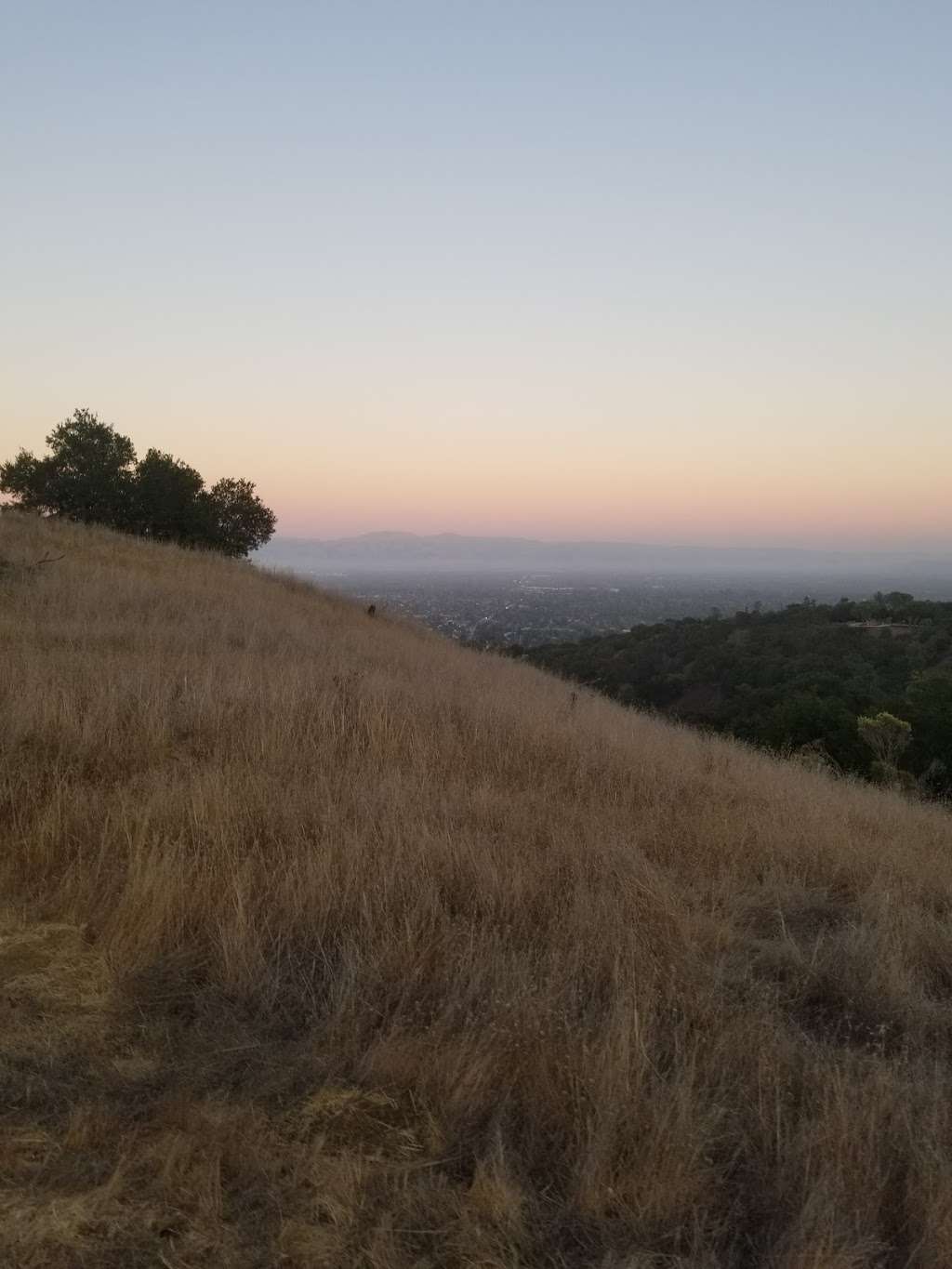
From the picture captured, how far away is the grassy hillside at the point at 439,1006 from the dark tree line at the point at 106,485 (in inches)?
784

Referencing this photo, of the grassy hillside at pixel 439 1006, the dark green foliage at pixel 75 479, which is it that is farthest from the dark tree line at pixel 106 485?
the grassy hillside at pixel 439 1006

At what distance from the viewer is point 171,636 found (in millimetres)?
8883

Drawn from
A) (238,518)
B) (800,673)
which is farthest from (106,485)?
(800,673)

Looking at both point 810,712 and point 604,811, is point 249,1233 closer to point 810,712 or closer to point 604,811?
point 604,811

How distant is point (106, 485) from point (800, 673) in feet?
72.5

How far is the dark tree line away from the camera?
23.7m

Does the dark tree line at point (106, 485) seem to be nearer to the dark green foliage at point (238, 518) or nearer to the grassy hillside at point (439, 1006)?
the dark green foliage at point (238, 518)

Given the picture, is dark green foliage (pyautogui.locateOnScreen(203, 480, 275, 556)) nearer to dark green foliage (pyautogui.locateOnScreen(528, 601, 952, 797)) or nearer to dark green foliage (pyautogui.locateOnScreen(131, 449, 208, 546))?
dark green foliage (pyautogui.locateOnScreen(131, 449, 208, 546))

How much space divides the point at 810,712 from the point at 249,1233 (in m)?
17.2

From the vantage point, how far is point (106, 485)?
23.7 metres

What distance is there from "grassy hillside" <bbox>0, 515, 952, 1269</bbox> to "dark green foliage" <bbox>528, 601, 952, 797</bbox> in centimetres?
862

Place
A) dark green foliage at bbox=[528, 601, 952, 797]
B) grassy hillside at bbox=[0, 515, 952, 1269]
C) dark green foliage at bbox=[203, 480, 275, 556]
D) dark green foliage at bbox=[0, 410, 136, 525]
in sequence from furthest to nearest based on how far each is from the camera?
dark green foliage at bbox=[203, 480, 275, 556]
dark green foliage at bbox=[0, 410, 136, 525]
dark green foliage at bbox=[528, 601, 952, 797]
grassy hillside at bbox=[0, 515, 952, 1269]

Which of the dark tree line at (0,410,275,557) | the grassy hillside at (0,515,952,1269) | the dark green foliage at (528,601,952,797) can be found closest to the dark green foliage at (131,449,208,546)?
the dark tree line at (0,410,275,557)

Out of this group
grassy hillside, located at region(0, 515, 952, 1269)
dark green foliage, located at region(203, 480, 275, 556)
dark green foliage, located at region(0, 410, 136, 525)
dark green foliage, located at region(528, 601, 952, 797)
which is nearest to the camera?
grassy hillside, located at region(0, 515, 952, 1269)
